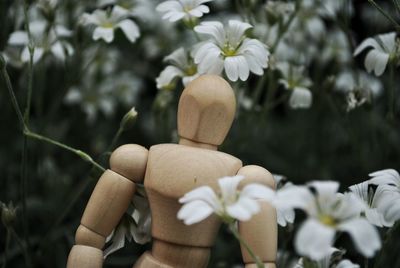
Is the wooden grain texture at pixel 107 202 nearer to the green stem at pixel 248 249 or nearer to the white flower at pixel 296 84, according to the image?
the green stem at pixel 248 249

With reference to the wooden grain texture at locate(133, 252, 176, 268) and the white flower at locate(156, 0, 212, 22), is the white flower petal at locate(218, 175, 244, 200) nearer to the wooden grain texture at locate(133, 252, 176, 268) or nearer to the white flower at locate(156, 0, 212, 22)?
the wooden grain texture at locate(133, 252, 176, 268)

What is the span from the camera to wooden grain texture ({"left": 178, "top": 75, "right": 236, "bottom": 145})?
2.46ft

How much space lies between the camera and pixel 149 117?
1.61 m

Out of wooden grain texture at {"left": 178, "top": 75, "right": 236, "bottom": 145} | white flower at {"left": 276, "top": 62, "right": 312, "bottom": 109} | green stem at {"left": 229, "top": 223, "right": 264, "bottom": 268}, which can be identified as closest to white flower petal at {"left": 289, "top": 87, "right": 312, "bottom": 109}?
white flower at {"left": 276, "top": 62, "right": 312, "bottom": 109}

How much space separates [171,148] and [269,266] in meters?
0.17

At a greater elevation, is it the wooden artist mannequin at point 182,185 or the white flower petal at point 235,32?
the white flower petal at point 235,32

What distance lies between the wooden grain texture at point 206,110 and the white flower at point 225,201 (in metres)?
0.08

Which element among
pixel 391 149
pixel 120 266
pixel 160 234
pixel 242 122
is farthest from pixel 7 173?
pixel 391 149

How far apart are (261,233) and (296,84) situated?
44 cm

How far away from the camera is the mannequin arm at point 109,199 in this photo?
2.49ft

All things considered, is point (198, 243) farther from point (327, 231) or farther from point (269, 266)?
point (327, 231)

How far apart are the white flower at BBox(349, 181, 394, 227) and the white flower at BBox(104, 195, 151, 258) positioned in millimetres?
249

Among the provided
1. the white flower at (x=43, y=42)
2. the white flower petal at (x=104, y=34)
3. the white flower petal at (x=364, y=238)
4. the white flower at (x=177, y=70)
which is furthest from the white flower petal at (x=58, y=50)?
the white flower petal at (x=364, y=238)

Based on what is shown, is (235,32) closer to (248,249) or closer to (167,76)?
(167,76)
